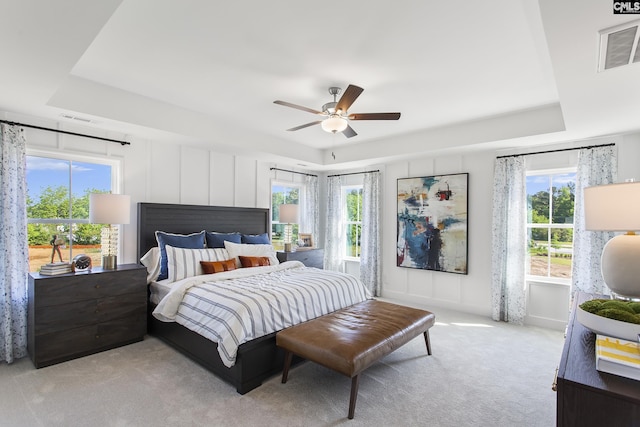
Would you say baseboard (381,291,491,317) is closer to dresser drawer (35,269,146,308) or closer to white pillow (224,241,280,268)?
white pillow (224,241,280,268)

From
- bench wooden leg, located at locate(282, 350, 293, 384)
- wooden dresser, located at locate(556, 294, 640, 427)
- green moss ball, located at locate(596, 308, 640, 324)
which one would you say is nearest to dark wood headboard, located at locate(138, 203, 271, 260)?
bench wooden leg, located at locate(282, 350, 293, 384)

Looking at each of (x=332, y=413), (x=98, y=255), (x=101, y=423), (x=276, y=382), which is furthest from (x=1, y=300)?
(x=332, y=413)

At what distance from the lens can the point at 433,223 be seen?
16.7 feet

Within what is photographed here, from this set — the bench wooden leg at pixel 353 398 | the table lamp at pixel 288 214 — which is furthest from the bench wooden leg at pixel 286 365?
the table lamp at pixel 288 214

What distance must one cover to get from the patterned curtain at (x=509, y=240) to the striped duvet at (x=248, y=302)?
2020mm

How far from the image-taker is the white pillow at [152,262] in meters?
3.77

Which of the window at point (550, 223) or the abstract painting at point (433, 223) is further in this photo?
the abstract painting at point (433, 223)

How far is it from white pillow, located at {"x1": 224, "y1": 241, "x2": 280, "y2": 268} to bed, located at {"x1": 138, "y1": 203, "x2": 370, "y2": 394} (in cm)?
45

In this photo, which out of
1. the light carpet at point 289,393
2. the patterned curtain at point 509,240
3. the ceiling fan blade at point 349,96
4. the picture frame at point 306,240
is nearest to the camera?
the light carpet at point 289,393

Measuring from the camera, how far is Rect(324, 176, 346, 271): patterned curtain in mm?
6359

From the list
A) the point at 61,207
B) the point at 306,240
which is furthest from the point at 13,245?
the point at 306,240

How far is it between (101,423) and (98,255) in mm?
2292

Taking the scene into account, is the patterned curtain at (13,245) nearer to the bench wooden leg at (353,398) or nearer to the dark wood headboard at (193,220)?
the dark wood headboard at (193,220)
